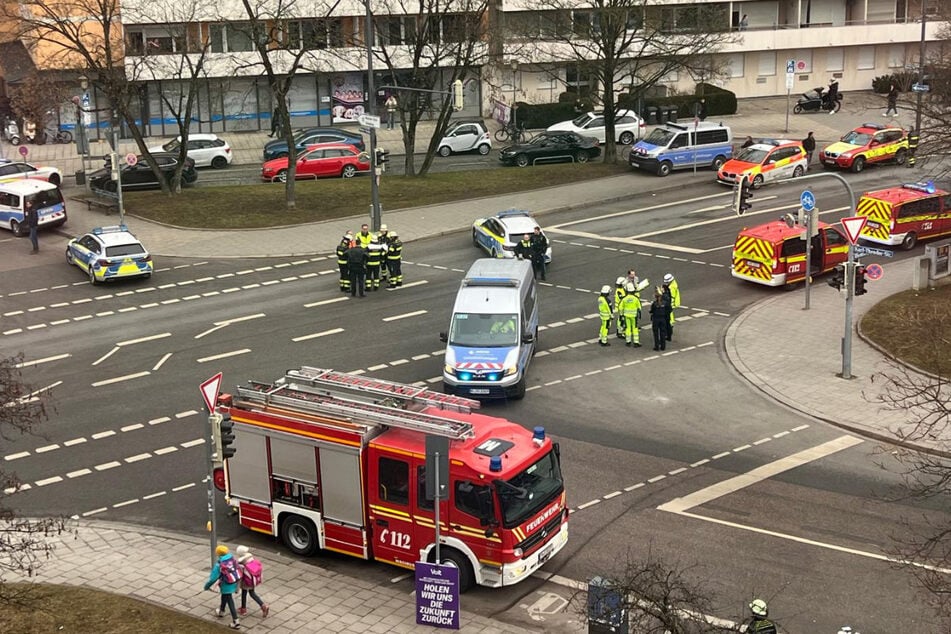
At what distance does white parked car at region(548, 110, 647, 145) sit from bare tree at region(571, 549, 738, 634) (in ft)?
123

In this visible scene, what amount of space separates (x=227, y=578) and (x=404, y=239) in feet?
76.6

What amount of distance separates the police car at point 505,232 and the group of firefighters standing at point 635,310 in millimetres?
6110

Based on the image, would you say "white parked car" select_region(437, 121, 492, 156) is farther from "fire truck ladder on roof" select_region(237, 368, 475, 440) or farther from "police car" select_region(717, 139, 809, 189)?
"fire truck ladder on roof" select_region(237, 368, 475, 440)

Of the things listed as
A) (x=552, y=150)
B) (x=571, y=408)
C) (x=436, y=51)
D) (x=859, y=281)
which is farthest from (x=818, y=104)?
(x=571, y=408)

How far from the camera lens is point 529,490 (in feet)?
55.1

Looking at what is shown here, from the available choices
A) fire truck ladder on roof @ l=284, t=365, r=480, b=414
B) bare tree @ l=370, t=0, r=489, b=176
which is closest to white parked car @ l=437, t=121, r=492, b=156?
bare tree @ l=370, t=0, r=489, b=176

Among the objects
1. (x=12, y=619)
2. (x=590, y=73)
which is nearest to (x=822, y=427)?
(x=12, y=619)

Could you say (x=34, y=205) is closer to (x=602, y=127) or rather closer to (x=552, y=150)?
(x=552, y=150)

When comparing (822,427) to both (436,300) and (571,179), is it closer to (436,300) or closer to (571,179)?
(436,300)

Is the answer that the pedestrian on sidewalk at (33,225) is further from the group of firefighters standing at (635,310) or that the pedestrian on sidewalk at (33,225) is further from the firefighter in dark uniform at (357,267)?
the group of firefighters standing at (635,310)

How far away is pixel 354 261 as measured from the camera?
31.8 meters

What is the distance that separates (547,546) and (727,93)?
156 ft

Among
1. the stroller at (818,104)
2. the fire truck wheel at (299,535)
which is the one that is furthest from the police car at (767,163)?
the fire truck wheel at (299,535)

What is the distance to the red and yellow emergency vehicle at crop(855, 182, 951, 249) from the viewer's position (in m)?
35.4
